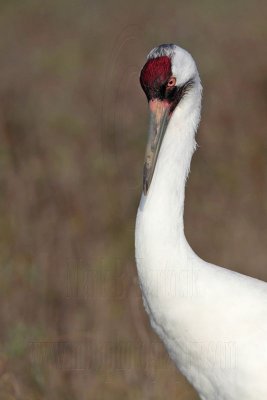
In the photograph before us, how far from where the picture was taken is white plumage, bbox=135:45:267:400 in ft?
10.4

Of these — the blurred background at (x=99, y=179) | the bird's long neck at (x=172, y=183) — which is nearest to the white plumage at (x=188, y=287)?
the bird's long neck at (x=172, y=183)

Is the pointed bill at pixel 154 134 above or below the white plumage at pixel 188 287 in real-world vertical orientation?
above

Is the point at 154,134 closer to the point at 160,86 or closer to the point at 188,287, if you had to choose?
the point at 160,86

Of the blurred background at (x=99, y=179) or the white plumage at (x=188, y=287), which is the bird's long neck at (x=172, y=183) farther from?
the blurred background at (x=99, y=179)

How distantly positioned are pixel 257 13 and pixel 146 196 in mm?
7783

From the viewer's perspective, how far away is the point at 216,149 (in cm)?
771

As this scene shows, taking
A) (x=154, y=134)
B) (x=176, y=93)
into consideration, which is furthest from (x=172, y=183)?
(x=176, y=93)

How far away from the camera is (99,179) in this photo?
6.88 meters

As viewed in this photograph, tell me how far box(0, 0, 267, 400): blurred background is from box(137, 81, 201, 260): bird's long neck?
937 mm

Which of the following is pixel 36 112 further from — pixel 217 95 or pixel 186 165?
pixel 186 165

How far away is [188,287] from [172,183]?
341 millimetres

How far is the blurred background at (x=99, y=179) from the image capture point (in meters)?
4.60

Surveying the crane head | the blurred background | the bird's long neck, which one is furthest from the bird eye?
the blurred background

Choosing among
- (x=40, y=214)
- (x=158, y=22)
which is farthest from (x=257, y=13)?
(x=40, y=214)
